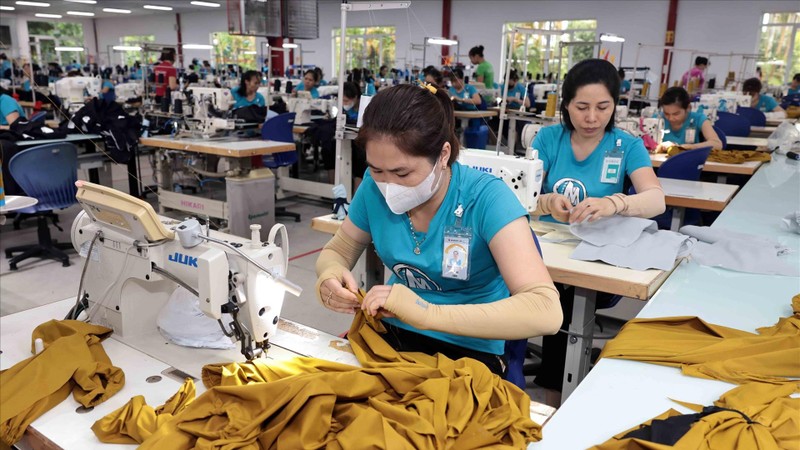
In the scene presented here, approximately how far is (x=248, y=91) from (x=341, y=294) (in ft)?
20.2

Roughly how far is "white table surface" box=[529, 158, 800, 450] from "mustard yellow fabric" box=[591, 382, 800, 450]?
0.06 metres

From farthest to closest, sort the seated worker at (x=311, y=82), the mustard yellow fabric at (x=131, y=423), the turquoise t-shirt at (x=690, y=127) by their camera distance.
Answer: the seated worker at (x=311, y=82) < the turquoise t-shirt at (x=690, y=127) < the mustard yellow fabric at (x=131, y=423)

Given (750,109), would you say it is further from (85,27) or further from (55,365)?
(85,27)

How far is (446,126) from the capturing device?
152 centimetres

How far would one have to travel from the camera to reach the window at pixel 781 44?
40.3 feet

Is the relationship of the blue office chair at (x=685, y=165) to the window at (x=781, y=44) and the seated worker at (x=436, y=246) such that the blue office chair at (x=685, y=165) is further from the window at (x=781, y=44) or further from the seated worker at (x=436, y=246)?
the window at (x=781, y=44)

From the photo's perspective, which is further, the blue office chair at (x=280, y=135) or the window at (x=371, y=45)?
the window at (x=371, y=45)

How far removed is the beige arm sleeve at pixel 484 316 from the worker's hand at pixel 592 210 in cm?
90

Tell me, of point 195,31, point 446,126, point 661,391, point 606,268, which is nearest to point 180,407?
point 446,126

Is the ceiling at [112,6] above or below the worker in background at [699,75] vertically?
above

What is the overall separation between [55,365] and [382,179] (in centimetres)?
84

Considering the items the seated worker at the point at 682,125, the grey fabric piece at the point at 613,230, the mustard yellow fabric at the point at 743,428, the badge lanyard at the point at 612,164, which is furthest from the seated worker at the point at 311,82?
the mustard yellow fabric at the point at 743,428

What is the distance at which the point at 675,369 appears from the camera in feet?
4.48

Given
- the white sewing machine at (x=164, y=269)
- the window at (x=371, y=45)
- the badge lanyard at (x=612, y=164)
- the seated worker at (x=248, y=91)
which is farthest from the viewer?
the window at (x=371, y=45)
